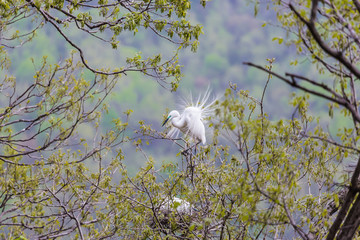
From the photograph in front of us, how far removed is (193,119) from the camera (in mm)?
5875

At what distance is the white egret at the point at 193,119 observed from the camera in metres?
5.82

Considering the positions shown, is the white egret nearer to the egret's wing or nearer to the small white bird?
the egret's wing

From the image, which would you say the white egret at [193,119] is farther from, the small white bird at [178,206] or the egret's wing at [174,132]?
the small white bird at [178,206]

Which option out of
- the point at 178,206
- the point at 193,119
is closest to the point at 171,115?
the point at 193,119

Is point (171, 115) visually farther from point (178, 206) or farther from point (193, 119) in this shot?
point (178, 206)

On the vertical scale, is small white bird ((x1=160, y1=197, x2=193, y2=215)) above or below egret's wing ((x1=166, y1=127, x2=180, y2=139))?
below

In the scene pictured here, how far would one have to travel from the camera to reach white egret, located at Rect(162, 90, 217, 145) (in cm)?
582

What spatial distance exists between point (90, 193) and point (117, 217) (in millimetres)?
715

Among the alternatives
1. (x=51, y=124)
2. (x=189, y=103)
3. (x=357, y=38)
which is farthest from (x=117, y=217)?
(x=357, y=38)

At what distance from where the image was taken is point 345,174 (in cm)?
286

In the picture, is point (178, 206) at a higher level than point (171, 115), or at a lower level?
lower

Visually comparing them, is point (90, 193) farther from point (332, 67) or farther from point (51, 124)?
point (332, 67)

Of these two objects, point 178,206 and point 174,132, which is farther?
point 174,132

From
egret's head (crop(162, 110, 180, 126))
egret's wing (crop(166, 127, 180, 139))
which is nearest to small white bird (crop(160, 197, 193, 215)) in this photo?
egret's wing (crop(166, 127, 180, 139))
